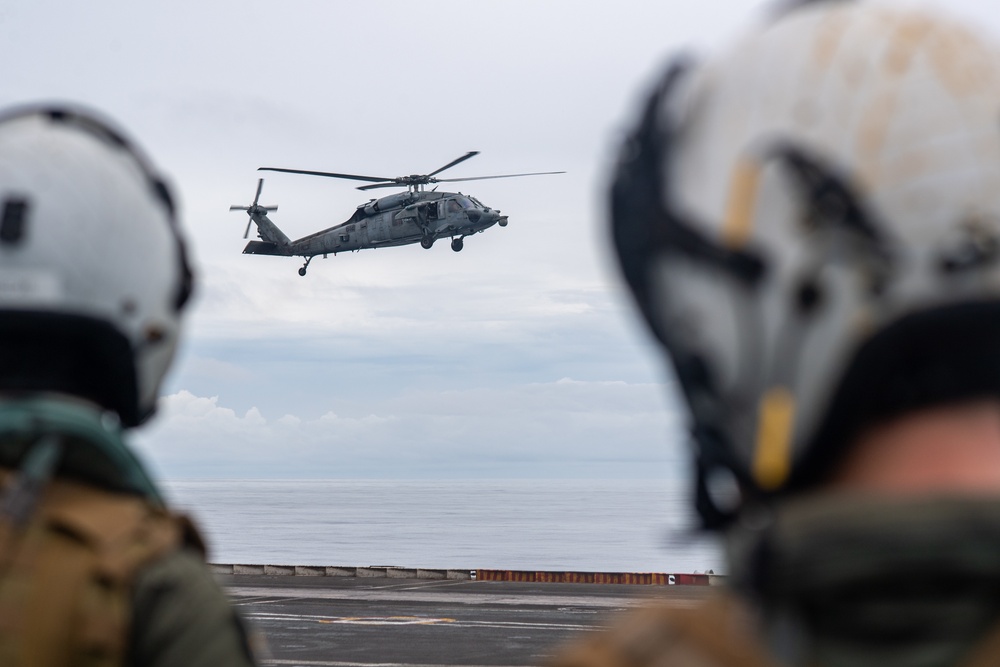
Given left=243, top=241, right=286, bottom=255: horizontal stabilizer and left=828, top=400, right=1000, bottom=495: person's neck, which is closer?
left=828, top=400, right=1000, bottom=495: person's neck

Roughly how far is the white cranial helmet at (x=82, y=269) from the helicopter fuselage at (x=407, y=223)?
38.8m

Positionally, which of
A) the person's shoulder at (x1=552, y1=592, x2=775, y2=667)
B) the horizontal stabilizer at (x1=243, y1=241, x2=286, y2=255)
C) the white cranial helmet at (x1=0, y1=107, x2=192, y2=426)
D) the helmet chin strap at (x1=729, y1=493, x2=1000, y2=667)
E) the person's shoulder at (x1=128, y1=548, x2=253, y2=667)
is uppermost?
the helmet chin strap at (x1=729, y1=493, x2=1000, y2=667)

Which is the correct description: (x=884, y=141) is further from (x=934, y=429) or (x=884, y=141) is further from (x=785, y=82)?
(x=934, y=429)

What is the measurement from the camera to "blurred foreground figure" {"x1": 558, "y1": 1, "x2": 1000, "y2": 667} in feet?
3.78

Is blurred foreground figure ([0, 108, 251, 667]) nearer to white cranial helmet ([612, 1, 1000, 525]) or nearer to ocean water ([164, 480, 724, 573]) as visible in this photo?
white cranial helmet ([612, 1, 1000, 525])

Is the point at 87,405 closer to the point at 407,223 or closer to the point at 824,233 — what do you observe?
the point at 824,233

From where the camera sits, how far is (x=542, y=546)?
9419 cm

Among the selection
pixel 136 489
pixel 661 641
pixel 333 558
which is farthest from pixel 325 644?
pixel 333 558

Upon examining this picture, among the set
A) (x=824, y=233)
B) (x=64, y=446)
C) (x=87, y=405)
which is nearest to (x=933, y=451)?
(x=824, y=233)

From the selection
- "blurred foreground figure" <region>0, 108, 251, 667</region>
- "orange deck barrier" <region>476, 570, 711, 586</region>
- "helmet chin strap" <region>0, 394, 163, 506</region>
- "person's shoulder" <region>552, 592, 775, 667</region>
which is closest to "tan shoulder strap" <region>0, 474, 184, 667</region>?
"blurred foreground figure" <region>0, 108, 251, 667</region>

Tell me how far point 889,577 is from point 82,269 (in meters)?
1.97

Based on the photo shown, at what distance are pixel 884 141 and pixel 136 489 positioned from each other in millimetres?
1815

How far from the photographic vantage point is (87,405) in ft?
8.52

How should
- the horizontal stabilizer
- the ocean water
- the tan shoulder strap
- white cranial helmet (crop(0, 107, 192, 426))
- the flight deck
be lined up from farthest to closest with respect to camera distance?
the ocean water, the horizontal stabilizer, the flight deck, white cranial helmet (crop(0, 107, 192, 426)), the tan shoulder strap
